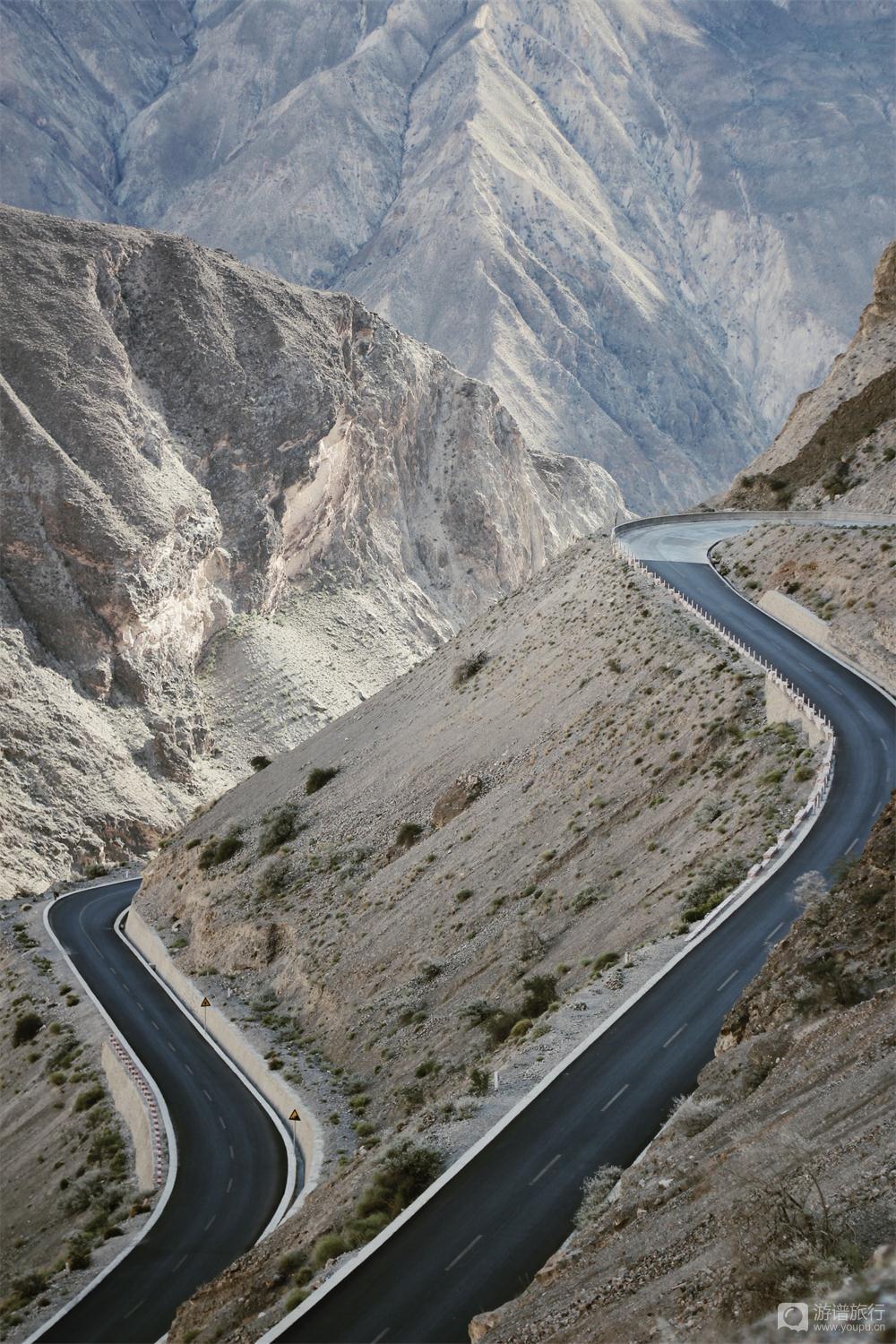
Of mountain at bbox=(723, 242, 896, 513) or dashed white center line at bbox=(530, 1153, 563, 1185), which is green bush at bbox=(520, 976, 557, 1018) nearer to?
dashed white center line at bbox=(530, 1153, 563, 1185)

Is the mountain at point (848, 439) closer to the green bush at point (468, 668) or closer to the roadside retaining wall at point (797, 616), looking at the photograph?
the roadside retaining wall at point (797, 616)

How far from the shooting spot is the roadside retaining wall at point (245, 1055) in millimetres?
30781

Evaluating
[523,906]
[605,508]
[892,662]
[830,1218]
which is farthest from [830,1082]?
[605,508]

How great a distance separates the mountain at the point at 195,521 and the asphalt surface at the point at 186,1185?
39370 millimetres

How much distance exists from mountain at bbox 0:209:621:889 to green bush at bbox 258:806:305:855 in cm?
3202

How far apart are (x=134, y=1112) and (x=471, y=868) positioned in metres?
11.8

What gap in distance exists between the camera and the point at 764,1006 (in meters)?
20.4

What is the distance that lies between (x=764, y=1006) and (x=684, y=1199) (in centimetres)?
563

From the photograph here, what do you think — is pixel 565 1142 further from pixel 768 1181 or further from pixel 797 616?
pixel 797 616

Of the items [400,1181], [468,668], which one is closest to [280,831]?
[468,668]

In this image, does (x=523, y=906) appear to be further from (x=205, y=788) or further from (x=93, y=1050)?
(x=205, y=788)

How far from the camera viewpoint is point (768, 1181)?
1376cm

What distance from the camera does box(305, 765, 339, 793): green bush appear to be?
55312 mm
